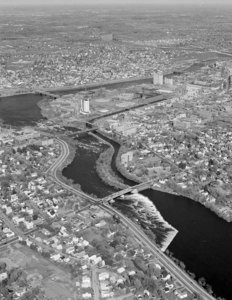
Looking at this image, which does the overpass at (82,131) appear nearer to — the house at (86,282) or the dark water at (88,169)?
the dark water at (88,169)

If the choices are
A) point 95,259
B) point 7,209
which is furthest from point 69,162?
point 95,259

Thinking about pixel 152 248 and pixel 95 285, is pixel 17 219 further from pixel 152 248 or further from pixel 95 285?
pixel 152 248

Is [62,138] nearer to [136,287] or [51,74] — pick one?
[136,287]

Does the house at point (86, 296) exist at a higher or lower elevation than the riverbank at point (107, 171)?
higher

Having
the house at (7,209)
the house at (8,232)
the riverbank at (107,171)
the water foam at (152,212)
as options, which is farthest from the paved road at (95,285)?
the riverbank at (107,171)

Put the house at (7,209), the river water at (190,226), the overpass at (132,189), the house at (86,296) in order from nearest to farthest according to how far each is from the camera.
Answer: the house at (86,296) < the river water at (190,226) < the house at (7,209) < the overpass at (132,189)

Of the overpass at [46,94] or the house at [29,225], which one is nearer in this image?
the house at [29,225]

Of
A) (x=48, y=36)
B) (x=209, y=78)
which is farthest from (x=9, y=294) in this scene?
(x=48, y=36)
